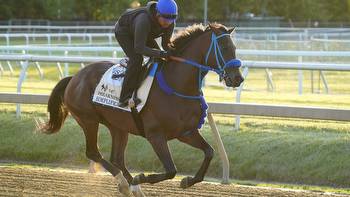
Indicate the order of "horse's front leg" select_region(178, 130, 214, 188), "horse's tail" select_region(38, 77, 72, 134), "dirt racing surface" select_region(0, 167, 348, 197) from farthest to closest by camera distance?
"horse's tail" select_region(38, 77, 72, 134) < "dirt racing surface" select_region(0, 167, 348, 197) < "horse's front leg" select_region(178, 130, 214, 188)

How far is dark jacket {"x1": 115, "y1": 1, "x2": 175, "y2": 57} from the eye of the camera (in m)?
7.89

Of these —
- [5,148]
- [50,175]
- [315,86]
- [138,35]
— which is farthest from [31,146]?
[315,86]

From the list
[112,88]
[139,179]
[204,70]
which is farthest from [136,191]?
[204,70]

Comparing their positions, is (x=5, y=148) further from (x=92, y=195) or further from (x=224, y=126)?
(x=92, y=195)

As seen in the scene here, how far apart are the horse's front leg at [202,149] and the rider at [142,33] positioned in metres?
0.62

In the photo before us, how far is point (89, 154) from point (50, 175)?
731 mm

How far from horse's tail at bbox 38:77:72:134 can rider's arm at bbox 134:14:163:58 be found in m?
1.85

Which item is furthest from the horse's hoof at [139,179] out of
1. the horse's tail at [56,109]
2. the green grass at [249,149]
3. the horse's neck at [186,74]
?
the green grass at [249,149]

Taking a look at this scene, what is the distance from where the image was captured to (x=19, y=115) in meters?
12.9

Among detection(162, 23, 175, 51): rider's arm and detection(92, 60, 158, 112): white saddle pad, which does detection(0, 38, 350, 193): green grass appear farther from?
detection(162, 23, 175, 51): rider's arm

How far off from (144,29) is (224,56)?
870 millimetres

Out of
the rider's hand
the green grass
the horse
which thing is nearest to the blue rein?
the horse

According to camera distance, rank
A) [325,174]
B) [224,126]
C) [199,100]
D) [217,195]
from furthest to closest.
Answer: [224,126] → [325,174] → [217,195] → [199,100]

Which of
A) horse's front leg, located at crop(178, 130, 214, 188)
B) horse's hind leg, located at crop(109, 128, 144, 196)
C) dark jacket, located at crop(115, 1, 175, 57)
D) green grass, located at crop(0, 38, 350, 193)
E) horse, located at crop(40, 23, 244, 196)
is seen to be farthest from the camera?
green grass, located at crop(0, 38, 350, 193)
